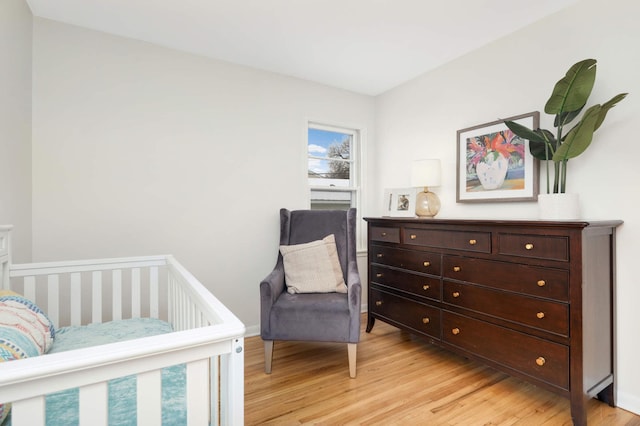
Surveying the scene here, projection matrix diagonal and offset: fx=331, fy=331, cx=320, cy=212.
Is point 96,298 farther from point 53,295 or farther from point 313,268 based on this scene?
point 313,268

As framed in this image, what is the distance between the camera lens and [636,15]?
1.84 meters

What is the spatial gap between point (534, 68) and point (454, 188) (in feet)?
3.36

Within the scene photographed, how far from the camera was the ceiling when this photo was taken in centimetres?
211

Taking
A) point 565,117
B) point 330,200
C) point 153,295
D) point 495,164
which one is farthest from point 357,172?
point 153,295

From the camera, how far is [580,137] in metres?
1.80

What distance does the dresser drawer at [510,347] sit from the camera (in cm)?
172

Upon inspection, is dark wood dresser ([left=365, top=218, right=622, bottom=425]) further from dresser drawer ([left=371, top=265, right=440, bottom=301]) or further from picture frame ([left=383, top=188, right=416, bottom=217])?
picture frame ([left=383, top=188, right=416, bottom=217])

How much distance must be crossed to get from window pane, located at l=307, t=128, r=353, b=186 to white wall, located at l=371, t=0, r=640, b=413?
82 cm

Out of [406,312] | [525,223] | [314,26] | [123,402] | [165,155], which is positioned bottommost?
[406,312]

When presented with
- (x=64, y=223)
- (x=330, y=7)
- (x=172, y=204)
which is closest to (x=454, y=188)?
(x=330, y=7)

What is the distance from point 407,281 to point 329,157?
62.3 inches

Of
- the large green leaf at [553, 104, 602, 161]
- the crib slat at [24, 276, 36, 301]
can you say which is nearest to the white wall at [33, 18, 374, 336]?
the crib slat at [24, 276, 36, 301]

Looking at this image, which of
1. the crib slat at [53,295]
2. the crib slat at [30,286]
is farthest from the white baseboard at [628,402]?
the crib slat at [30,286]

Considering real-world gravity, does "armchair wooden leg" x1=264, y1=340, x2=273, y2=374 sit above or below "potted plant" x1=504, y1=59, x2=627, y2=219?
below
